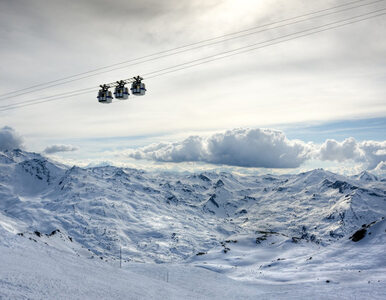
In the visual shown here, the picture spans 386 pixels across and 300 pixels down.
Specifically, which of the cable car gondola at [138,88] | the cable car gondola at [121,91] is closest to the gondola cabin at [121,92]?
the cable car gondola at [121,91]

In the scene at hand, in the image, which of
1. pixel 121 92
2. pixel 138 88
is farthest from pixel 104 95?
pixel 138 88

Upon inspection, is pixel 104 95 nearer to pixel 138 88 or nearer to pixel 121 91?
pixel 121 91

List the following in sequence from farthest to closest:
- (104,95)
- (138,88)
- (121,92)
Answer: (104,95), (121,92), (138,88)

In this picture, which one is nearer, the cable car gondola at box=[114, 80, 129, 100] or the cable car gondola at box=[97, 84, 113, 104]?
the cable car gondola at box=[114, 80, 129, 100]

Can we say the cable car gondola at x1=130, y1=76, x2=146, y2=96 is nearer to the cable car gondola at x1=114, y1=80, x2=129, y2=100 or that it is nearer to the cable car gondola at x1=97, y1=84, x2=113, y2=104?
the cable car gondola at x1=114, y1=80, x2=129, y2=100

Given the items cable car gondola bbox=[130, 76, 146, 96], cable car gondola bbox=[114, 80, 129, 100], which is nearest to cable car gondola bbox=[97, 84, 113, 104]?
cable car gondola bbox=[114, 80, 129, 100]

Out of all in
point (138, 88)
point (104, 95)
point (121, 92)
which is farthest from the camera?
point (104, 95)
